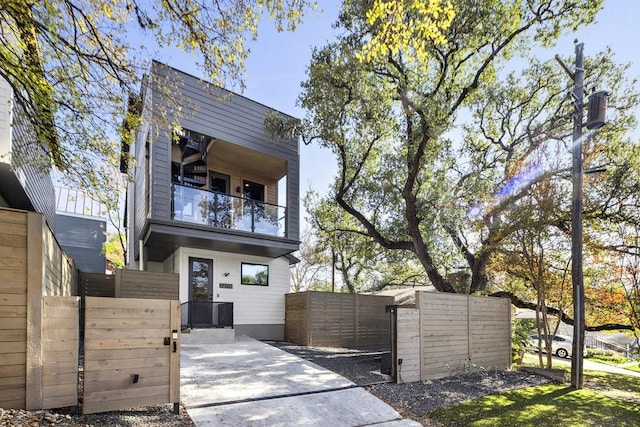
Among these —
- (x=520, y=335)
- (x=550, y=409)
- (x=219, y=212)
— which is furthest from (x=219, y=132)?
(x=520, y=335)

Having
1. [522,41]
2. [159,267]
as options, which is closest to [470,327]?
[522,41]

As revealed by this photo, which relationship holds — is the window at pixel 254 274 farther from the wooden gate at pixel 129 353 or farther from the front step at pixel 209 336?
the wooden gate at pixel 129 353

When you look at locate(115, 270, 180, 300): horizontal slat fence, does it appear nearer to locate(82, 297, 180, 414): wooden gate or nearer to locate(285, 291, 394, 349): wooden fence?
locate(285, 291, 394, 349): wooden fence

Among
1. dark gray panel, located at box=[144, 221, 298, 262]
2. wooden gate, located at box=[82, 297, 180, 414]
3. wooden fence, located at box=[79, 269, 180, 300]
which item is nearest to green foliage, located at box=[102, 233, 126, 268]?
dark gray panel, located at box=[144, 221, 298, 262]

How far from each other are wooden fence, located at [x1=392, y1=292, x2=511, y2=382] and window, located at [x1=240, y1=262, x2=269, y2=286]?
278 inches

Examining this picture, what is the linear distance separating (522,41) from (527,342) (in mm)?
9599

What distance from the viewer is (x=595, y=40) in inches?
440

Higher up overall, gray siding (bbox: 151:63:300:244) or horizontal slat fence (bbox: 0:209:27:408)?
gray siding (bbox: 151:63:300:244)

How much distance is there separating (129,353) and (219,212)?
7.37 metres

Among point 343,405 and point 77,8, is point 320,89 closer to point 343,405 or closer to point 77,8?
point 77,8

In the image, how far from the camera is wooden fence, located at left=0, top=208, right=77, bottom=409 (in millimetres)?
4047

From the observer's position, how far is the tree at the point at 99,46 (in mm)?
5402

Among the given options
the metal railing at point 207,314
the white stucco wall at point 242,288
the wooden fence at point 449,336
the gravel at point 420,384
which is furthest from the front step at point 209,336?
the wooden fence at point 449,336

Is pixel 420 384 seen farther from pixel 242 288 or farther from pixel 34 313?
pixel 242 288
